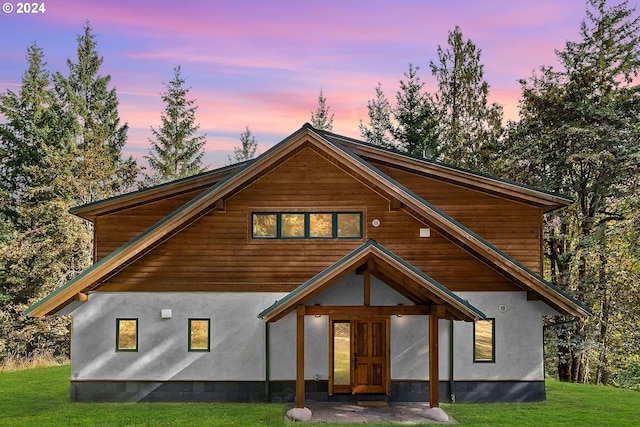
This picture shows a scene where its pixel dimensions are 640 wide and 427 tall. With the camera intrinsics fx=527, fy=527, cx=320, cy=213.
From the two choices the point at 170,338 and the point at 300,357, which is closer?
the point at 300,357

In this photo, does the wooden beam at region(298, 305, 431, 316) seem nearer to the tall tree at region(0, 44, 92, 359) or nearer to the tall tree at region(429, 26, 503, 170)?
the tall tree at region(429, 26, 503, 170)

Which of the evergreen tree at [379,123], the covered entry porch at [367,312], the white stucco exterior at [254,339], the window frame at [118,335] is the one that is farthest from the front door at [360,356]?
the evergreen tree at [379,123]

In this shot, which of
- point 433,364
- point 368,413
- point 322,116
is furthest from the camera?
point 322,116

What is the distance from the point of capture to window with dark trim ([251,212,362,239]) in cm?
1333

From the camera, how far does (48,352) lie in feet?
84.5

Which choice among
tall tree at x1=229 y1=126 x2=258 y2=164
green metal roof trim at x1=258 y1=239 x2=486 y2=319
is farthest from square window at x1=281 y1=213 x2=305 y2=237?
tall tree at x1=229 y1=126 x2=258 y2=164

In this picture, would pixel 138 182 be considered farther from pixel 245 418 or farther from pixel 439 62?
pixel 245 418

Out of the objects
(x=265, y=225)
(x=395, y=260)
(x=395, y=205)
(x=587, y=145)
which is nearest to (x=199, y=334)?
(x=265, y=225)

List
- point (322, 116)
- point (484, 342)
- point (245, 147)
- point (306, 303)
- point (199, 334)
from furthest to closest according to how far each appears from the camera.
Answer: point (245, 147) < point (322, 116) < point (484, 342) < point (199, 334) < point (306, 303)

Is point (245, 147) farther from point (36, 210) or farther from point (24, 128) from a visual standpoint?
point (36, 210)

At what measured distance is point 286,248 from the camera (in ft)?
43.5

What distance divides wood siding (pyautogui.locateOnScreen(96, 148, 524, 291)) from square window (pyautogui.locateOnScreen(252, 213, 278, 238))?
16 cm

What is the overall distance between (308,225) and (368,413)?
4666 millimetres

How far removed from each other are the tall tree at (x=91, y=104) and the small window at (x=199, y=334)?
17286mm
